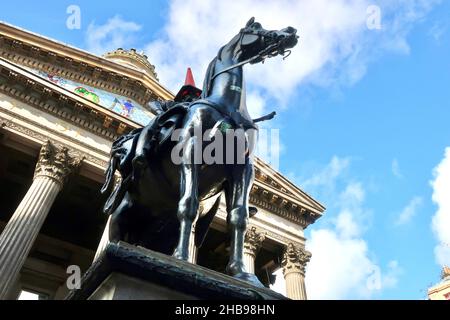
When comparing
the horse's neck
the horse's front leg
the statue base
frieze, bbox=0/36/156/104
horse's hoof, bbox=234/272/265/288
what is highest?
frieze, bbox=0/36/156/104

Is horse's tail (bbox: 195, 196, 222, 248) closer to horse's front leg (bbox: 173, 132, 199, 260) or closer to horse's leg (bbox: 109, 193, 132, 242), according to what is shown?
horse's leg (bbox: 109, 193, 132, 242)

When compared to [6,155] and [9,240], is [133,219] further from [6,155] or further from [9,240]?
[6,155]

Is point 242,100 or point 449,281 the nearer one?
Answer: point 242,100

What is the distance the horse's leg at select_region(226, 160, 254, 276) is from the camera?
3164mm

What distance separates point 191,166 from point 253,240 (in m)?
16.8

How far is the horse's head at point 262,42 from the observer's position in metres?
4.10

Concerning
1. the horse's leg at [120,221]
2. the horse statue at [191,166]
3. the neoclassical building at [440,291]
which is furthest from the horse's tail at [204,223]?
the neoclassical building at [440,291]

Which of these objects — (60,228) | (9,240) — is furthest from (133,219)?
(60,228)

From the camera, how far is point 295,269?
1995 cm

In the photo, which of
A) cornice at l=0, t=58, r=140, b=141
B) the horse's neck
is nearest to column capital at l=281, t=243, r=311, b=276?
cornice at l=0, t=58, r=140, b=141

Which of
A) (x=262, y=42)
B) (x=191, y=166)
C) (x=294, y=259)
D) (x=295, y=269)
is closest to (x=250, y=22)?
(x=262, y=42)

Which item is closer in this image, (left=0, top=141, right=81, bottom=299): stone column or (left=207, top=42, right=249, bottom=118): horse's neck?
(left=207, top=42, right=249, bottom=118): horse's neck
